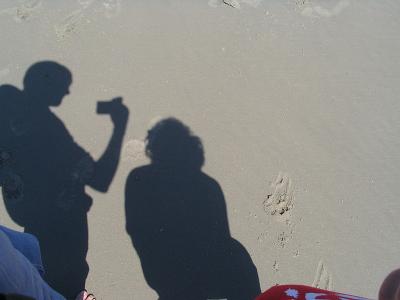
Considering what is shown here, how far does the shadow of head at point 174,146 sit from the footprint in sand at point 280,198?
59cm

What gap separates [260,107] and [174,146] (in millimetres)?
826

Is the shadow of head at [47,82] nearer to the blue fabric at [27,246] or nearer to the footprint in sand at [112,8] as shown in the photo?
the footprint in sand at [112,8]

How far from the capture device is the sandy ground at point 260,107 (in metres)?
2.77

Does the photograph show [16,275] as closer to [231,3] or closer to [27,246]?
[27,246]

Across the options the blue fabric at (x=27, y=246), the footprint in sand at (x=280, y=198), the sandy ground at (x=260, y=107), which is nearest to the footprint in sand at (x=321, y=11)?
the sandy ground at (x=260, y=107)

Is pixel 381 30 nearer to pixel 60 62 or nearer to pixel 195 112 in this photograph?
pixel 195 112

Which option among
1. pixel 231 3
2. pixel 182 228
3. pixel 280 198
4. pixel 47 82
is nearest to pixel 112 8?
pixel 47 82

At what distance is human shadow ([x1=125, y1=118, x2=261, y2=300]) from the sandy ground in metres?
0.08

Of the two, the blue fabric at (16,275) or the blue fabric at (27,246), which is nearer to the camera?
the blue fabric at (16,275)

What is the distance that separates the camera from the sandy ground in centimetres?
277

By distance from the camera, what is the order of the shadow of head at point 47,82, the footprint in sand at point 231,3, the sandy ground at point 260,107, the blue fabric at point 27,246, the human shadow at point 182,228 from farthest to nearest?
1. the footprint in sand at point 231,3
2. the shadow of head at point 47,82
3. the sandy ground at point 260,107
4. the human shadow at point 182,228
5. the blue fabric at point 27,246

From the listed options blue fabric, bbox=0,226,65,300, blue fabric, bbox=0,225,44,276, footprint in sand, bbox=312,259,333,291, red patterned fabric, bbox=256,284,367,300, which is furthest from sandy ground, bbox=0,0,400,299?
Answer: red patterned fabric, bbox=256,284,367,300

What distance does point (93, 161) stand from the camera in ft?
9.73

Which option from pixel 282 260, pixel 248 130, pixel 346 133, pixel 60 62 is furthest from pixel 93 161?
pixel 346 133
